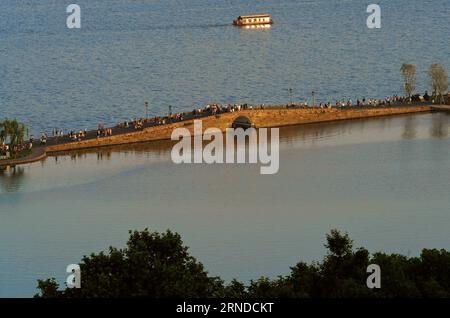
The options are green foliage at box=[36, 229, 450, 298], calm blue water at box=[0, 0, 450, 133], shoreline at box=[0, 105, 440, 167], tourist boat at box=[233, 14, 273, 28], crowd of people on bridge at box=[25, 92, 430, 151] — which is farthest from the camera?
tourist boat at box=[233, 14, 273, 28]

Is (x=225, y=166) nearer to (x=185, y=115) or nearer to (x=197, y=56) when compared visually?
(x=185, y=115)

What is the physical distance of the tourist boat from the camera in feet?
531

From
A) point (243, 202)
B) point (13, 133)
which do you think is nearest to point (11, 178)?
point (13, 133)

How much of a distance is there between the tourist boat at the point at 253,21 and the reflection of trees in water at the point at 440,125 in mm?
62758

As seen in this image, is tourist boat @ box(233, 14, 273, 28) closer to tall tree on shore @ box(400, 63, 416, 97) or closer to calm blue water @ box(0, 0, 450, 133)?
calm blue water @ box(0, 0, 450, 133)

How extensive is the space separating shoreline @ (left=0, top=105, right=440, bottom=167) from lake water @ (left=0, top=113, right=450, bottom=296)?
0.97 metres

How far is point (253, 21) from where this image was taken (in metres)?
162

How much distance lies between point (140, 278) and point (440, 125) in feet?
156

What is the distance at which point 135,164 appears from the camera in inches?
3423
